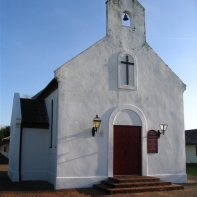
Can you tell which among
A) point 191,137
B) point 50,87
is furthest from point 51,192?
point 191,137

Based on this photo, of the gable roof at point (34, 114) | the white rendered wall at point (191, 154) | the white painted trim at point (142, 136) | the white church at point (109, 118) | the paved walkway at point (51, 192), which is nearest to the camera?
the paved walkway at point (51, 192)

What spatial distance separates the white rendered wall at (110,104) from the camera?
44.6ft

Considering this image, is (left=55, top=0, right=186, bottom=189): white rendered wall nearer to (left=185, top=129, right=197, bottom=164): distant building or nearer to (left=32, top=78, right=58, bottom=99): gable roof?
(left=32, top=78, right=58, bottom=99): gable roof

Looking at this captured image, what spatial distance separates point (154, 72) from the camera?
16.0 meters

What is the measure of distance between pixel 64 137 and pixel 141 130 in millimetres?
4151

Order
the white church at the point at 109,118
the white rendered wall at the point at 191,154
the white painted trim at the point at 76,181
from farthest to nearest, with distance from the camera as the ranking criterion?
1. the white rendered wall at the point at 191,154
2. the white church at the point at 109,118
3. the white painted trim at the point at 76,181

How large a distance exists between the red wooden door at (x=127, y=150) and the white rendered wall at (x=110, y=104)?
0.31 metres

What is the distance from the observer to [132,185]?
12812 millimetres

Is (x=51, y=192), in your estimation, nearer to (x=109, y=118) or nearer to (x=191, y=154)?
(x=109, y=118)

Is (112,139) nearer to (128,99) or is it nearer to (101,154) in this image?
(101,154)

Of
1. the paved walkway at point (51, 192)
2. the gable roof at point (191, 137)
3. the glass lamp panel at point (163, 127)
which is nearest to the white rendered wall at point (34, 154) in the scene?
the paved walkway at point (51, 192)


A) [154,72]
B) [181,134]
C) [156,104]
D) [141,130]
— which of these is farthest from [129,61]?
[181,134]

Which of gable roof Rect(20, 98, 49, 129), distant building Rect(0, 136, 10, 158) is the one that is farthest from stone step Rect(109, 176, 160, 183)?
distant building Rect(0, 136, 10, 158)

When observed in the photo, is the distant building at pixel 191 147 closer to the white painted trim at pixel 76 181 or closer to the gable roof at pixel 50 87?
the gable roof at pixel 50 87
